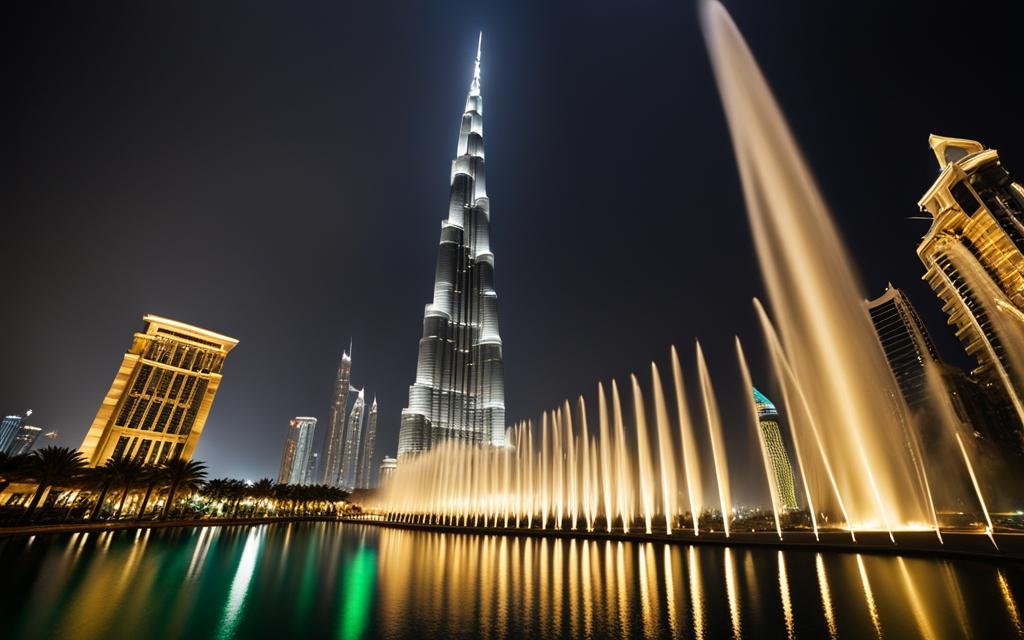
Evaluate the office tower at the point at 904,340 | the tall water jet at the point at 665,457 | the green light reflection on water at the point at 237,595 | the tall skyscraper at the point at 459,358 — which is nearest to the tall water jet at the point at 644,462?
the tall water jet at the point at 665,457

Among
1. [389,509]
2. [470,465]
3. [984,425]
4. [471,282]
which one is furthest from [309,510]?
[984,425]

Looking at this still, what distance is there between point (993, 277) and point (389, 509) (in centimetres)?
10914

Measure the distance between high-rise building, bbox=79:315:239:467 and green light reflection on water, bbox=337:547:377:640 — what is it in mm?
96220

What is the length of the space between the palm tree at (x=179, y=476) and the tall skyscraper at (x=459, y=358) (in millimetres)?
81698

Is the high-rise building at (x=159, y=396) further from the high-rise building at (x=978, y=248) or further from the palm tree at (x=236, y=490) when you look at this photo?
the high-rise building at (x=978, y=248)

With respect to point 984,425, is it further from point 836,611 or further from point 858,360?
point 836,611

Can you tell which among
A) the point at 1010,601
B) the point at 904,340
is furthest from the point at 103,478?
the point at 904,340

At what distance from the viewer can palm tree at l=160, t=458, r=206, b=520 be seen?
190 feet

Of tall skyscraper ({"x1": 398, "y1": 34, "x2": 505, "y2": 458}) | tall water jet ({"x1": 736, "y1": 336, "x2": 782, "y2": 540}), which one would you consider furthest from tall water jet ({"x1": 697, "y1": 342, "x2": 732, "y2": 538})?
tall skyscraper ({"x1": 398, "y1": 34, "x2": 505, "y2": 458})

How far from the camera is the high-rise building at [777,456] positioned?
4877 inches

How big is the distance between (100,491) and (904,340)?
143m

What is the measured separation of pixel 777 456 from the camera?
13262 centimetres

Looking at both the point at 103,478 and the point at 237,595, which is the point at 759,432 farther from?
the point at 103,478

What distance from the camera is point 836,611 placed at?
39.2ft
